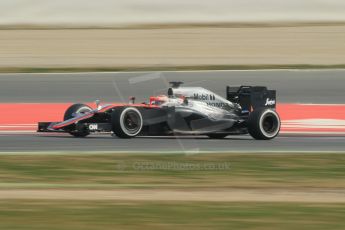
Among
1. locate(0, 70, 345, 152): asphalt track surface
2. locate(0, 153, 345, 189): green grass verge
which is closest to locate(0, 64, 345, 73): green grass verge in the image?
locate(0, 70, 345, 152): asphalt track surface

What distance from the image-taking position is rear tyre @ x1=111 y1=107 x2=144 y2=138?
51.9 ft

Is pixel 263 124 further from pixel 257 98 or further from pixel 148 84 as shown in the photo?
pixel 148 84

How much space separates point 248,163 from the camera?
13.1 metres

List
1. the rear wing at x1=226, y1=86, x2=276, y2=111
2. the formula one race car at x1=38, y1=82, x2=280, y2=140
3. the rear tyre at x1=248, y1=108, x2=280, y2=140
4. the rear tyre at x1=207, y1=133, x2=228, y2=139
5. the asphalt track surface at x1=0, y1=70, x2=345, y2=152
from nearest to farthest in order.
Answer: the formula one race car at x1=38, y1=82, x2=280, y2=140, the rear tyre at x1=248, y1=108, x2=280, y2=140, the rear wing at x1=226, y1=86, x2=276, y2=111, the rear tyre at x1=207, y1=133, x2=228, y2=139, the asphalt track surface at x1=0, y1=70, x2=345, y2=152

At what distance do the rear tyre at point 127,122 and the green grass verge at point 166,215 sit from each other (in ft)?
22.3

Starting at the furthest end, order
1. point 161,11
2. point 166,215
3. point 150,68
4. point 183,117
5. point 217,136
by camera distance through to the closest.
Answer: point 161,11
point 150,68
point 217,136
point 183,117
point 166,215

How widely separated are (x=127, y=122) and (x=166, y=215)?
7908 mm

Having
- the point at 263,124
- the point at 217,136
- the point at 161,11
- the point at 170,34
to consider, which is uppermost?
the point at 161,11

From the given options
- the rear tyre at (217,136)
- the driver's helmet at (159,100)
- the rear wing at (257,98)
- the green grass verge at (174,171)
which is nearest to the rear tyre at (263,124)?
the rear wing at (257,98)

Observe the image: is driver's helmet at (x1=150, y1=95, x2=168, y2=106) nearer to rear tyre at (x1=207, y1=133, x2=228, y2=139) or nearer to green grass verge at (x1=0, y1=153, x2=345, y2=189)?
rear tyre at (x1=207, y1=133, x2=228, y2=139)

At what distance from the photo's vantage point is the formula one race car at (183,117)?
52.7 feet

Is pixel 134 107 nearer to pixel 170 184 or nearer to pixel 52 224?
pixel 170 184

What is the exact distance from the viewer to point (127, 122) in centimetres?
1605

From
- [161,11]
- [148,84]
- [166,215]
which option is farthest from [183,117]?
[161,11]
